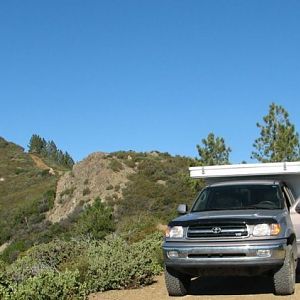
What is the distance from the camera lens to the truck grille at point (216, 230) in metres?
8.39

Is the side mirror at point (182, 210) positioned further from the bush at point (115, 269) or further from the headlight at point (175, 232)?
the bush at point (115, 269)

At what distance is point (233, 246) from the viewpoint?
828 centimetres

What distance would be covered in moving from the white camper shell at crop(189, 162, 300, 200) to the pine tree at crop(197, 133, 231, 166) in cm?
954

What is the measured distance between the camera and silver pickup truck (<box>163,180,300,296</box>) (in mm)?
8258

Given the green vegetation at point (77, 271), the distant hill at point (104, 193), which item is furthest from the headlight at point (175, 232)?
the distant hill at point (104, 193)

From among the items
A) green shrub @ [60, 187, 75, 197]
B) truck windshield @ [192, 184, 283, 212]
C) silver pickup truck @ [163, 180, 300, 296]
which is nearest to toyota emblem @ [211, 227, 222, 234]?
silver pickup truck @ [163, 180, 300, 296]

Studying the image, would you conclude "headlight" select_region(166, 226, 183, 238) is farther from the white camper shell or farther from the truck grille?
the white camper shell

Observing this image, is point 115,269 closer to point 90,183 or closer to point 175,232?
point 175,232

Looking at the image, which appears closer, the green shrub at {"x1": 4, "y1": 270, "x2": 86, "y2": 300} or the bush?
the green shrub at {"x1": 4, "y1": 270, "x2": 86, "y2": 300}

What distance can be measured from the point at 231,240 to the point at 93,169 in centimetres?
4880

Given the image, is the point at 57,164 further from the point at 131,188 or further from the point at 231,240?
the point at 231,240

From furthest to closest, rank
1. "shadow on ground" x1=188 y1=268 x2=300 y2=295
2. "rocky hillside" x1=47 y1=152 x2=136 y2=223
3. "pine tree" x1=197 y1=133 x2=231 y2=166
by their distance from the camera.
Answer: "rocky hillside" x1=47 y1=152 x2=136 y2=223 → "pine tree" x1=197 y1=133 x2=231 y2=166 → "shadow on ground" x1=188 y1=268 x2=300 y2=295

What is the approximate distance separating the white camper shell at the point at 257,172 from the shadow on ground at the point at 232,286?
1.82 meters

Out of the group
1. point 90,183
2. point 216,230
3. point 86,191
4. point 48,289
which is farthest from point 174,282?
point 90,183
